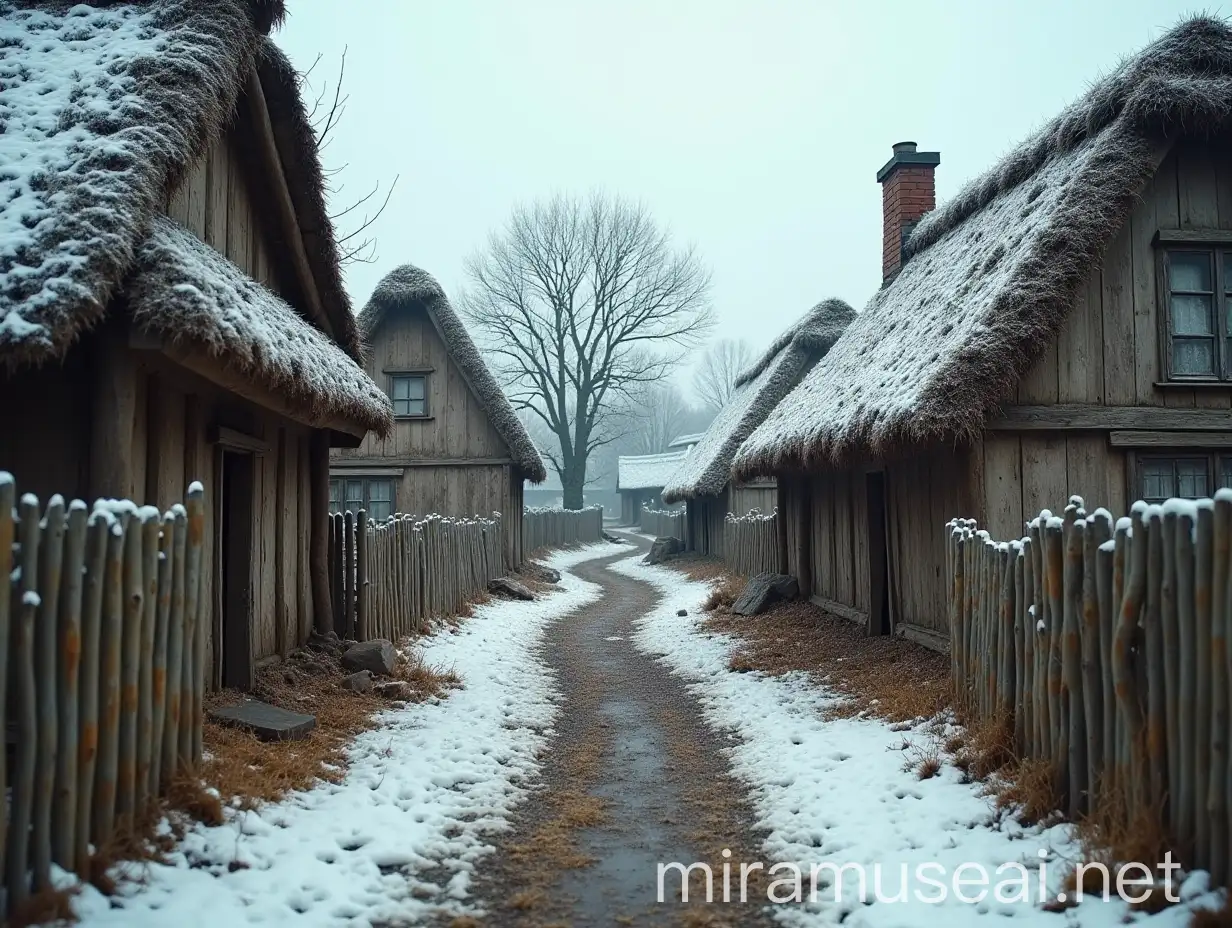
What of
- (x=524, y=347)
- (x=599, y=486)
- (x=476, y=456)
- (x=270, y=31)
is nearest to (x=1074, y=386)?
(x=270, y=31)

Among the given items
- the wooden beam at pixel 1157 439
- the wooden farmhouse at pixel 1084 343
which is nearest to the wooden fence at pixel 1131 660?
the wooden farmhouse at pixel 1084 343

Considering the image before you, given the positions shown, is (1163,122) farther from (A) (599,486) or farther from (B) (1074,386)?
(A) (599,486)

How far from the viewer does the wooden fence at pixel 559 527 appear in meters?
27.4

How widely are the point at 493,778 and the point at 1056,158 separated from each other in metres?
7.75

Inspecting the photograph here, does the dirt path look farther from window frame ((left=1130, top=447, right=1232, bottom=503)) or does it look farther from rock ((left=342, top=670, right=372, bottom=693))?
window frame ((left=1130, top=447, right=1232, bottom=503))

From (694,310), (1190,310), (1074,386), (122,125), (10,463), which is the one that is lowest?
(10,463)

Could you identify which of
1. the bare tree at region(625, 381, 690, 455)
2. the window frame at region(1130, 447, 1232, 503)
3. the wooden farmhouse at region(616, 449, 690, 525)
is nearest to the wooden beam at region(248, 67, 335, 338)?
the window frame at region(1130, 447, 1232, 503)

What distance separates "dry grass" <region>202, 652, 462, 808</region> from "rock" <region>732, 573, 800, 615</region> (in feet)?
17.6

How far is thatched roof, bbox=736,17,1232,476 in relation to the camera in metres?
8.05

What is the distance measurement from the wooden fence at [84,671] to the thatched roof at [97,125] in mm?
1325

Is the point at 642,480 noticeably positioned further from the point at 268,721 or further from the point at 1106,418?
the point at 268,721

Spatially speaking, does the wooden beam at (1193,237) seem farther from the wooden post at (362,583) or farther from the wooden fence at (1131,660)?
the wooden post at (362,583)

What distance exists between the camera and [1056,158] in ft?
31.7

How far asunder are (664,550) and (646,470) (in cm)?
2717
